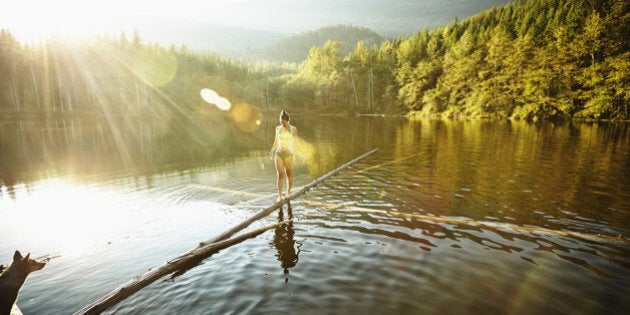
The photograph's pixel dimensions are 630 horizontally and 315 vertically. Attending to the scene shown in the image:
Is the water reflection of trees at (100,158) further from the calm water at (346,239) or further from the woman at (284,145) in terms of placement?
the woman at (284,145)

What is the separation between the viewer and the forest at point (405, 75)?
5488 cm

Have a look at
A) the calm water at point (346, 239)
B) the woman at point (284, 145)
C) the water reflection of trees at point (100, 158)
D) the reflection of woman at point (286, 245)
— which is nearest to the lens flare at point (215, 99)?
the water reflection of trees at point (100, 158)

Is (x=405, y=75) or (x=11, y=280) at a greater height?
(x=405, y=75)

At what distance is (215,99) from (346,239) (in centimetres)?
11625

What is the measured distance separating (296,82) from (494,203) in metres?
112

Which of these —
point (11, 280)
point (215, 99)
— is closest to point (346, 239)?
point (11, 280)

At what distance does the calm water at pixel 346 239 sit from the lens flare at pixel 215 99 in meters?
98.7

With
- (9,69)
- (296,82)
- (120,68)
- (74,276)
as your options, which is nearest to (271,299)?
(74,276)

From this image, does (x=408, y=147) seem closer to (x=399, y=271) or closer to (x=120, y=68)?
(x=399, y=271)

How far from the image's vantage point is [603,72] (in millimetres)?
51531

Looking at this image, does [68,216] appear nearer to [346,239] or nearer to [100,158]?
[346,239]

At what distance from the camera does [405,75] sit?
10375 cm

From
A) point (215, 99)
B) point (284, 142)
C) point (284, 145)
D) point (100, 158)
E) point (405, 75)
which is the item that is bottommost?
point (100, 158)

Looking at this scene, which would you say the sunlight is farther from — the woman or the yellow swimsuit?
the yellow swimsuit
